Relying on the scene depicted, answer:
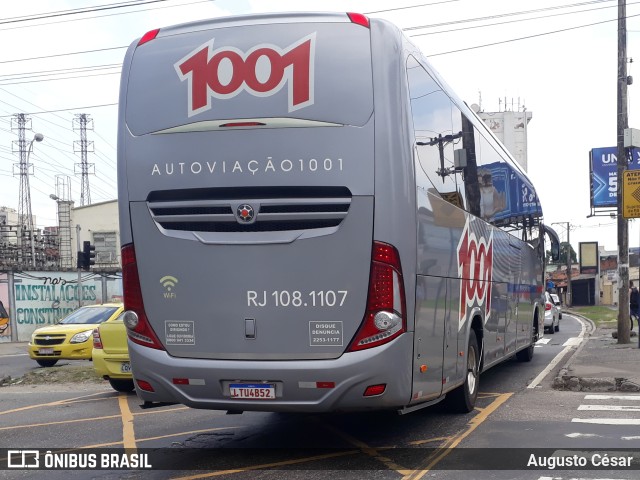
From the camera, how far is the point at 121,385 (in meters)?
13.6

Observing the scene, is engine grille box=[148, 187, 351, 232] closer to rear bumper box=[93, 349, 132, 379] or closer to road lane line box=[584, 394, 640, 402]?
road lane line box=[584, 394, 640, 402]

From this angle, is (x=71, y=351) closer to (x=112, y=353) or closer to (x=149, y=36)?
(x=112, y=353)

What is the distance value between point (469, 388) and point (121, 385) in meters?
6.33

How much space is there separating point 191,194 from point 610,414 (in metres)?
5.83

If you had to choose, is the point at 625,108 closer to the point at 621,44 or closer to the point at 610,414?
the point at 621,44

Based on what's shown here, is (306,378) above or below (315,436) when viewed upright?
above

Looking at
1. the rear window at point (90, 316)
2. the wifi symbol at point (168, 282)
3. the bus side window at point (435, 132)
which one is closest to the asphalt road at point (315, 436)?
the wifi symbol at point (168, 282)

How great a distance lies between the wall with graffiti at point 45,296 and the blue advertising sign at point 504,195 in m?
24.6

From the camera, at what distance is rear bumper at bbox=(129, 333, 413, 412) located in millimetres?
6918

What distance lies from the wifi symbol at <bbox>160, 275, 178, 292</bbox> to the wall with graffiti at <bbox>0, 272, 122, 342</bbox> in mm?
29688

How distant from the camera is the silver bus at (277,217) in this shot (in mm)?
6988

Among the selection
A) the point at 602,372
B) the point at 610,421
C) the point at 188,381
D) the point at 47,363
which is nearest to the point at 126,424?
the point at 188,381

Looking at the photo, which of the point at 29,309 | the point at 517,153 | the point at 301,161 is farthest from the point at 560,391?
the point at 517,153

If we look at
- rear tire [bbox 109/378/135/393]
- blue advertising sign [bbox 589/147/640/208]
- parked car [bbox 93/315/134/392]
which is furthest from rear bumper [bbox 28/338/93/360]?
blue advertising sign [bbox 589/147/640/208]
